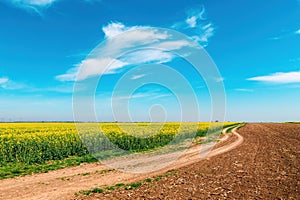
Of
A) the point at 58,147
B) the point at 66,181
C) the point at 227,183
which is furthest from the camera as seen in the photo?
the point at 58,147

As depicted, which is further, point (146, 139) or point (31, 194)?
point (146, 139)

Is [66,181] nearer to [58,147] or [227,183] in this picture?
[227,183]

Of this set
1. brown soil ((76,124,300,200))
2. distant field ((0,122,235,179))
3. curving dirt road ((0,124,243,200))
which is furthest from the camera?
distant field ((0,122,235,179))

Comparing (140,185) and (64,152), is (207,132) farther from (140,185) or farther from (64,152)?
(140,185)

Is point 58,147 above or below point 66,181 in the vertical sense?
above

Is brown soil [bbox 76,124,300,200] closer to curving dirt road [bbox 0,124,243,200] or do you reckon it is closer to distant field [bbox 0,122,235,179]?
curving dirt road [bbox 0,124,243,200]

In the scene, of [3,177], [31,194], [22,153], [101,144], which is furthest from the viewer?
[101,144]

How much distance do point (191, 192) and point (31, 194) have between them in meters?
6.27

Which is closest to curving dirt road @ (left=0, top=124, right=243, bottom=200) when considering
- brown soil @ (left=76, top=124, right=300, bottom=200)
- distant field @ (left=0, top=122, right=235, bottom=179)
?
brown soil @ (left=76, top=124, right=300, bottom=200)

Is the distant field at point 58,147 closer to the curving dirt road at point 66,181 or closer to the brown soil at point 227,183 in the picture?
the curving dirt road at point 66,181

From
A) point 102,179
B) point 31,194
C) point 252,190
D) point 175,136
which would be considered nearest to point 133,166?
point 102,179

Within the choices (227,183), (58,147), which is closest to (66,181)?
(227,183)

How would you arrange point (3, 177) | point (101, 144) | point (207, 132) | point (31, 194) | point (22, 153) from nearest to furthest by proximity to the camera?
point (31, 194), point (3, 177), point (22, 153), point (101, 144), point (207, 132)

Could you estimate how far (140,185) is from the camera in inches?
429
